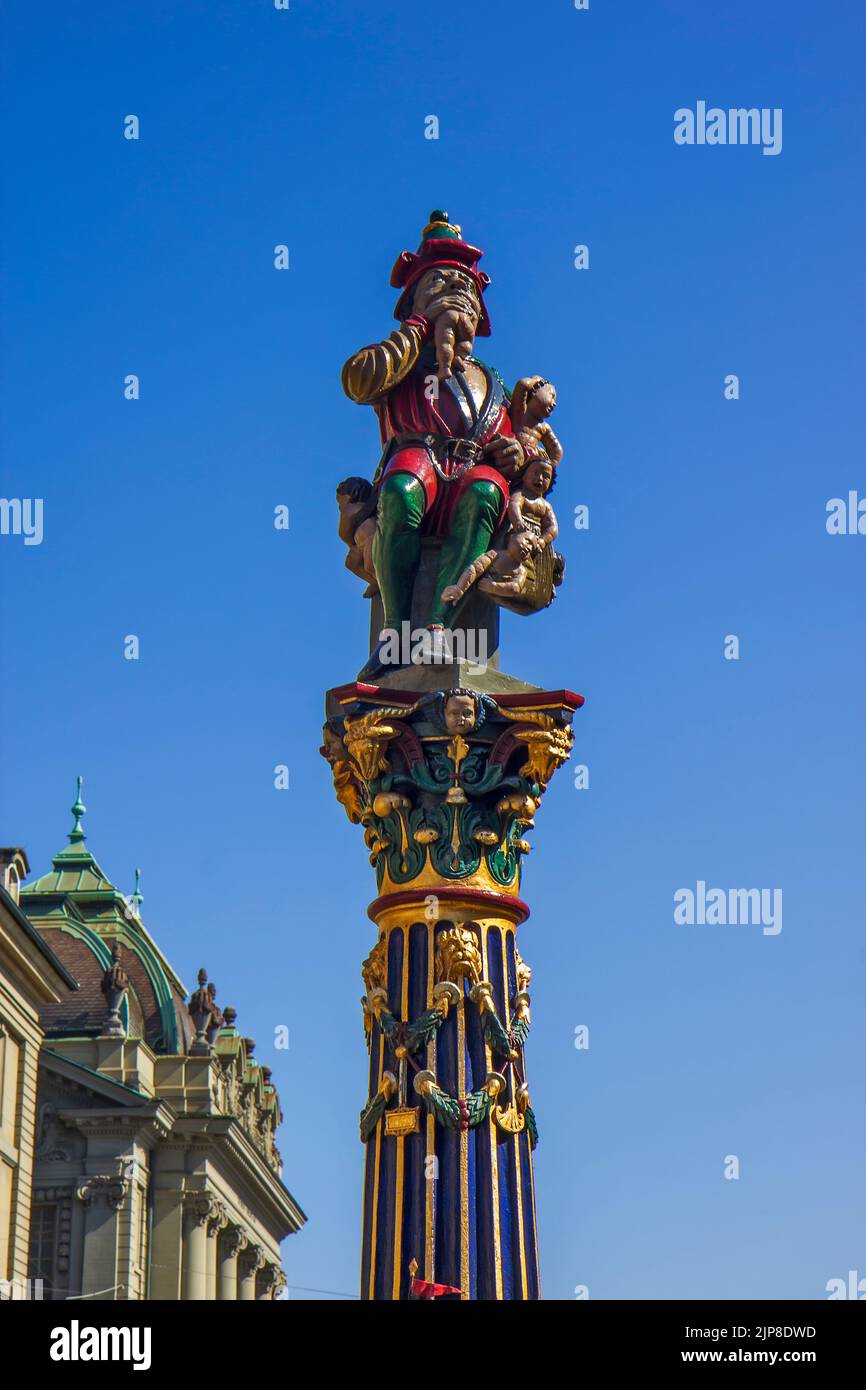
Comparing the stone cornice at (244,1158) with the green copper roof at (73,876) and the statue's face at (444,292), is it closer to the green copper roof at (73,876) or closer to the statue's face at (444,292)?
the green copper roof at (73,876)

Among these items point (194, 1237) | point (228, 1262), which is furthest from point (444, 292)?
point (228, 1262)

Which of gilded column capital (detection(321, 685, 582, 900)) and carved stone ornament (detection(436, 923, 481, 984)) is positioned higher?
gilded column capital (detection(321, 685, 582, 900))

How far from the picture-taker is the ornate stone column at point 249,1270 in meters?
79.2

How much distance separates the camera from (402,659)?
16703 mm

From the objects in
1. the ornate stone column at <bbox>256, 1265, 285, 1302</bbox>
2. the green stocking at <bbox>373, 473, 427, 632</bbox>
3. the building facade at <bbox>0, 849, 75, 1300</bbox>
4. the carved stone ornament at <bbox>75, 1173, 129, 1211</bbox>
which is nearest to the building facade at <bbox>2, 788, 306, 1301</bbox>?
the carved stone ornament at <bbox>75, 1173, 129, 1211</bbox>

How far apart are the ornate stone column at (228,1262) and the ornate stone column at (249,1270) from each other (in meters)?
2.00

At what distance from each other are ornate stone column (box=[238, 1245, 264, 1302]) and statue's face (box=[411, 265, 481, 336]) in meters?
64.9

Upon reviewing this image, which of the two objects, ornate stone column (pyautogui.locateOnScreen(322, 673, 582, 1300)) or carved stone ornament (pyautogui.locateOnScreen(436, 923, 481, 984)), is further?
carved stone ornament (pyautogui.locateOnScreen(436, 923, 481, 984))

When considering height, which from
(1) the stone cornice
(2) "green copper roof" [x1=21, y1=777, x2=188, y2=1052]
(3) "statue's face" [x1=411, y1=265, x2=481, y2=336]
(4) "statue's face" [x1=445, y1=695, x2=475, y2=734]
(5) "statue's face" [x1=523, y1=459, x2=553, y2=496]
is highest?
(2) "green copper roof" [x1=21, y1=777, x2=188, y2=1052]

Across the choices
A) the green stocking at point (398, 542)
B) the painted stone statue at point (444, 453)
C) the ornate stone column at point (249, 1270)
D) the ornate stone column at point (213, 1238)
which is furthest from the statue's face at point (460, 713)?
the ornate stone column at point (249, 1270)

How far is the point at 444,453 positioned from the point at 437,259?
174cm

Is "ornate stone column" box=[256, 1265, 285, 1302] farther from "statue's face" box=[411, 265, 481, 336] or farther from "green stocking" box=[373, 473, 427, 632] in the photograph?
"statue's face" box=[411, 265, 481, 336]

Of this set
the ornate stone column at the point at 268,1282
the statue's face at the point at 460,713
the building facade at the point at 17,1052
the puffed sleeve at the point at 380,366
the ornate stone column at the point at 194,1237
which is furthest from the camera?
the ornate stone column at the point at 268,1282

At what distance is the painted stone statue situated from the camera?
55.5ft
